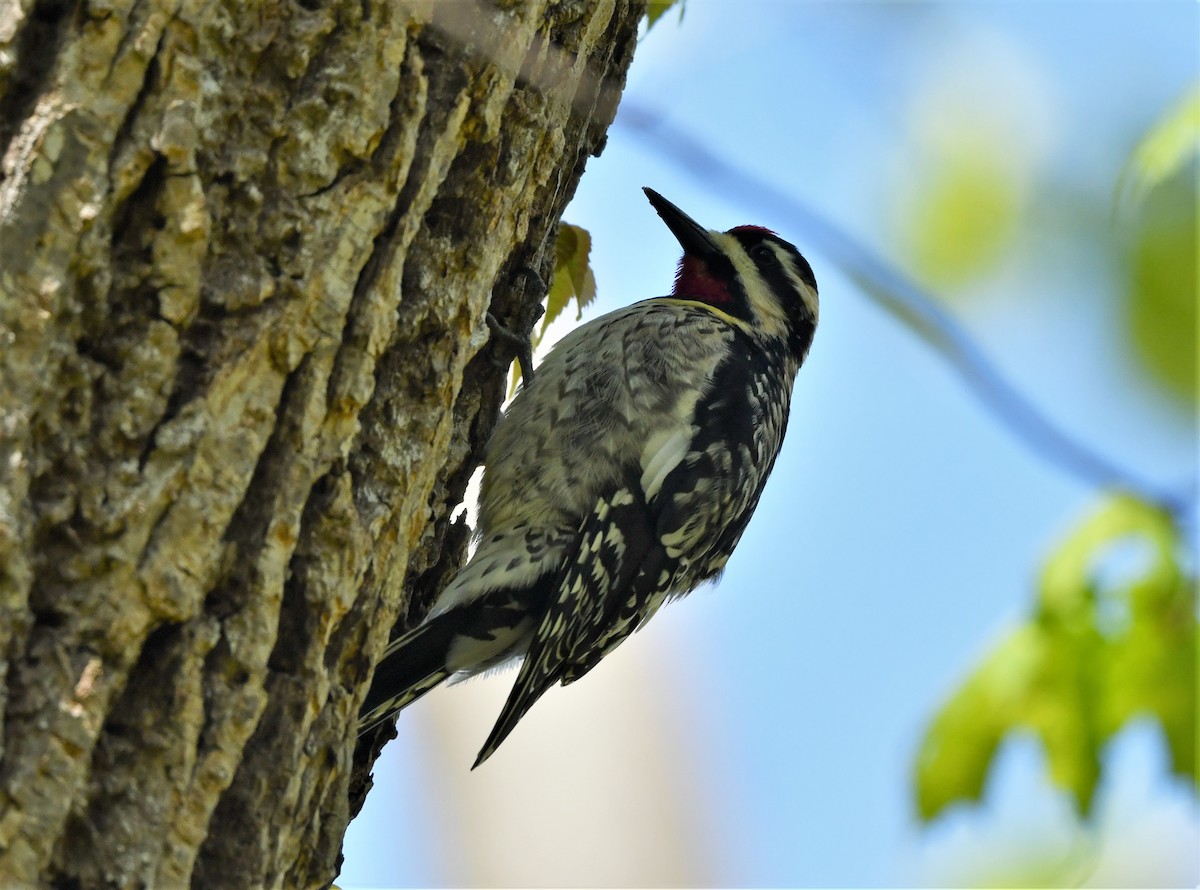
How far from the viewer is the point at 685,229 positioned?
4.70m

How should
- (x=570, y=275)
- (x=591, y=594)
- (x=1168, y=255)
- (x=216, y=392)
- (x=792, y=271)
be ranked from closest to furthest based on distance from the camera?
1. (x=216, y=392)
2. (x=570, y=275)
3. (x=591, y=594)
4. (x=1168, y=255)
5. (x=792, y=271)

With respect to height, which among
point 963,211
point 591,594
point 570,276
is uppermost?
point 963,211

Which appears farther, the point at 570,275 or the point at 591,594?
the point at 591,594

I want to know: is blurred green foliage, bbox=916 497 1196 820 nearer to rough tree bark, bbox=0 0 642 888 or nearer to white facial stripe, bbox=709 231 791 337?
rough tree bark, bbox=0 0 642 888

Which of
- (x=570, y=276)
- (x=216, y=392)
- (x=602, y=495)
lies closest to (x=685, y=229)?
(x=602, y=495)

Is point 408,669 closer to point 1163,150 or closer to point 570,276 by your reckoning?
point 570,276

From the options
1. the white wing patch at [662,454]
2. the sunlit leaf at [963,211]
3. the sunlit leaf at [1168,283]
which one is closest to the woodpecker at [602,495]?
the white wing patch at [662,454]

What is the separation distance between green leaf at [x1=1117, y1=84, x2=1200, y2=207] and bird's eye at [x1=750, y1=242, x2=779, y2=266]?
6.53 feet

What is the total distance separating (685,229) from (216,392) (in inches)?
113

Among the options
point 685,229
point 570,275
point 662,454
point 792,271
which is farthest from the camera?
point 792,271

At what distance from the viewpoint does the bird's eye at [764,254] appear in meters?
4.82

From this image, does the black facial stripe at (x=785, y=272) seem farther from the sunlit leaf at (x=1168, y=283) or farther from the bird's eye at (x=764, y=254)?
the sunlit leaf at (x=1168, y=283)

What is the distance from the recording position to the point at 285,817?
210 cm

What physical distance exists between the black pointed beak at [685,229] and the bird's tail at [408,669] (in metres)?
1.84
